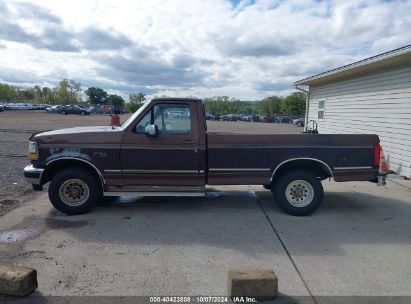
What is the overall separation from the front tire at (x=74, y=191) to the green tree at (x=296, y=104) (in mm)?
74258

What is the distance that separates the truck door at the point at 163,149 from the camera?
5.78m

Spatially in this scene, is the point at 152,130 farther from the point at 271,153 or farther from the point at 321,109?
the point at 321,109

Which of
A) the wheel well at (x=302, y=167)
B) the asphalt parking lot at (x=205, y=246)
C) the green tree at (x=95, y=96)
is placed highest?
the green tree at (x=95, y=96)

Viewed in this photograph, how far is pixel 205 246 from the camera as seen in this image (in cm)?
467

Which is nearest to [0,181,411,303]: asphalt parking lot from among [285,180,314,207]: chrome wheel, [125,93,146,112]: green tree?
[285,180,314,207]: chrome wheel

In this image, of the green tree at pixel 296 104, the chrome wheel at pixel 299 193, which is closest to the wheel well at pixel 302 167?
the chrome wheel at pixel 299 193

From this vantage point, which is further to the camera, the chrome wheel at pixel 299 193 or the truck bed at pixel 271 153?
the chrome wheel at pixel 299 193

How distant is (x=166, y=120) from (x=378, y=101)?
7.99 m

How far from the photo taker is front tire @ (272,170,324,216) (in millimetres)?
5930

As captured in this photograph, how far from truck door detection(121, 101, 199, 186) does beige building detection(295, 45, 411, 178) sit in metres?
6.27

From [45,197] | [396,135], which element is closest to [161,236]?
[45,197]

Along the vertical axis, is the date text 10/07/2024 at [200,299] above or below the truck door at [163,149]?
below

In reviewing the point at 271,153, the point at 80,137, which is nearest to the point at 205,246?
the point at 271,153

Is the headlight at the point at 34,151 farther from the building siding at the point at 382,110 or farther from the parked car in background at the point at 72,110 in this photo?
the parked car in background at the point at 72,110
